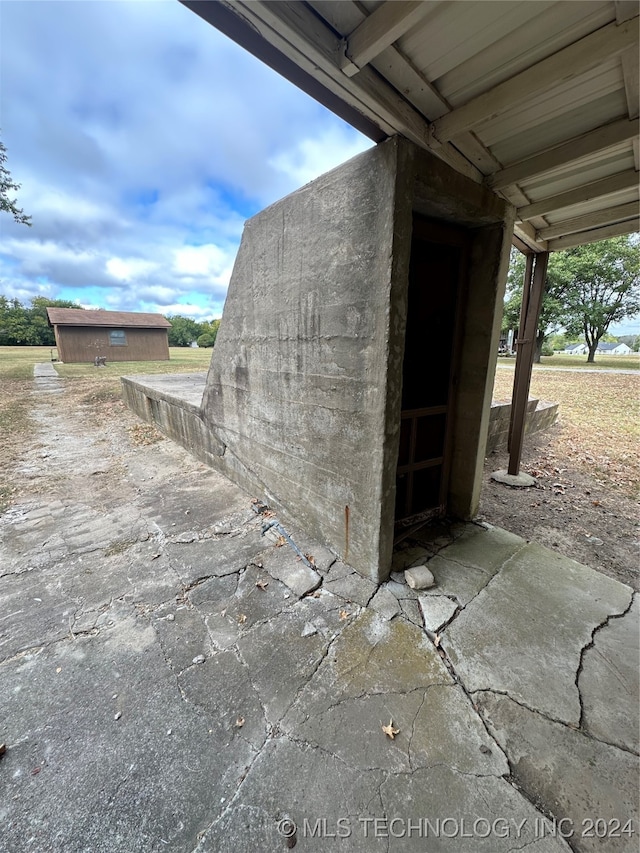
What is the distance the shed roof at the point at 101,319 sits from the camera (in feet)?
76.8

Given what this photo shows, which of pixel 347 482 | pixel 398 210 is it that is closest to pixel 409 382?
pixel 347 482

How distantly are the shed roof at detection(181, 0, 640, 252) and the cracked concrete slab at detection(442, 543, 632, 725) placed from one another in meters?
2.85

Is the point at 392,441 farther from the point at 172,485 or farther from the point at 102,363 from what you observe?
the point at 102,363

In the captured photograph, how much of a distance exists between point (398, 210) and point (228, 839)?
10.1 ft

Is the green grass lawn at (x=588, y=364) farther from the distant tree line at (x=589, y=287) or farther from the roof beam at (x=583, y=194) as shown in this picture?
the roof beam at (x=583, y=194)

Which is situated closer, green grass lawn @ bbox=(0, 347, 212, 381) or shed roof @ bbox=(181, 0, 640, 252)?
shed roof @ bbox=(181, 0, 640, 252)

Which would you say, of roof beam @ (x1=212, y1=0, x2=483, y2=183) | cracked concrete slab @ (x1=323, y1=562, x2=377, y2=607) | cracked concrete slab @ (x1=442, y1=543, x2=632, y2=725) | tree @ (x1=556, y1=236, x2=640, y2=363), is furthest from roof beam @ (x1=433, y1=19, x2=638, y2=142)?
tree @ (x1=556, y1=236, x2=640, y2=363)

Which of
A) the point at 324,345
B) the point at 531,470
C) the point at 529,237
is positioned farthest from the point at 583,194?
the point at 531,470

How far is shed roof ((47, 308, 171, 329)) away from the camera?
2342cm

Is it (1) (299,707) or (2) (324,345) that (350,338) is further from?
(1) (299,707)

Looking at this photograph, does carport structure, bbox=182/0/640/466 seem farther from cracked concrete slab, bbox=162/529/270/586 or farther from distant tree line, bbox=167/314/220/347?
distant tree line, bbox=167/314/220/347

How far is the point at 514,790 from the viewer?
1.30 meters

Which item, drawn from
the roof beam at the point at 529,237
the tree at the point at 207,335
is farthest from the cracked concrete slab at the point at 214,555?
the tree at the point at 207,335

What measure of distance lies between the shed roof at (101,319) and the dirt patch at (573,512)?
28.2 meters
